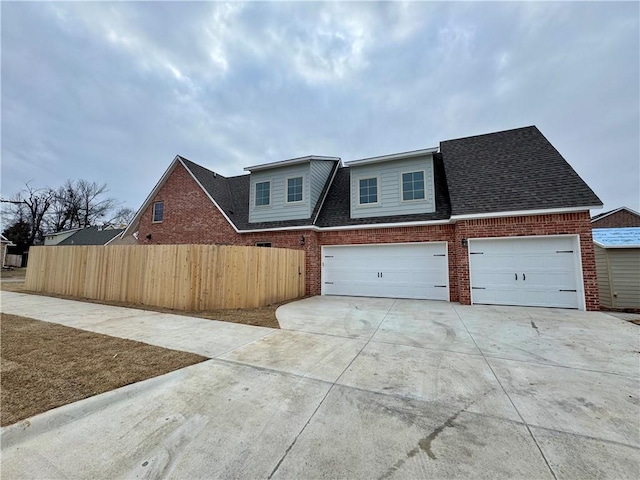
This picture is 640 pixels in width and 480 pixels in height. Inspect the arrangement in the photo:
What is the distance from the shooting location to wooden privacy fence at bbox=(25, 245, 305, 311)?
305 inches

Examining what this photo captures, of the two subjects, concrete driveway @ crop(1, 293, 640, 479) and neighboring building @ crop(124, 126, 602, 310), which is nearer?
concrete driveway @ crop(1, 293, 640, 479)

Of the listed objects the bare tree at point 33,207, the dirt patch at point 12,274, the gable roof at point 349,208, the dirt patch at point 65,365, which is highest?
the bare tree at point 33,207

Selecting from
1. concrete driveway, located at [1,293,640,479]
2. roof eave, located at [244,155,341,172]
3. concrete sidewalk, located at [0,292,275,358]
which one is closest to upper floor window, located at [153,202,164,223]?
roof eave, located at [244,155,341,172]

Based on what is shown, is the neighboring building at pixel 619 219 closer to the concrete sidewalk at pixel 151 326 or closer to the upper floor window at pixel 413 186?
the upper floor window at pixel 413 186

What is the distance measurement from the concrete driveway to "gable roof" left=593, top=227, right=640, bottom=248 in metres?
5.97

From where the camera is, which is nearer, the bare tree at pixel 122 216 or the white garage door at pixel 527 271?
the white garage door at pixel 527 271

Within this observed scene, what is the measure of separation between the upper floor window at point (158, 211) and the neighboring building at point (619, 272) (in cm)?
1973

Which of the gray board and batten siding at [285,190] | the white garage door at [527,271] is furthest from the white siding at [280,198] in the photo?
the white garage door at [527,271]

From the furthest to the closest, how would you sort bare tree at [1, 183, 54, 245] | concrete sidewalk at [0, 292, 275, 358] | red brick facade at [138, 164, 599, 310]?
bare tree at [1, 183, 54, 245] < red brick facade at [138, 164, 599, 310] < concrete sidewalk at [0, 292, 275, 358]

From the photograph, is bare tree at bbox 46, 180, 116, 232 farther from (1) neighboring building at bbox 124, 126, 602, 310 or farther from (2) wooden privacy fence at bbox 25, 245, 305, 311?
(2) wooden privacy fence at bbox 25, 245, 305, 311

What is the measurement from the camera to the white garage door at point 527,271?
7883 millimetres

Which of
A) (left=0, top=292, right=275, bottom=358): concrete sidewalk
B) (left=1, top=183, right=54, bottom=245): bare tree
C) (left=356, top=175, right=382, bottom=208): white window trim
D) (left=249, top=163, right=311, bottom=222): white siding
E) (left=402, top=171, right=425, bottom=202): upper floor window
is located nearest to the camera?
(left=0, top=292, right=275, bottom=358): concrete sidewalk

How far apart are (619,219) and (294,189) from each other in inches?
1083

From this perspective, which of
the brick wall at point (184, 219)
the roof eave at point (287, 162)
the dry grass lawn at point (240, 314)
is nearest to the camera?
the dry grass lawn at point (240, 314)
